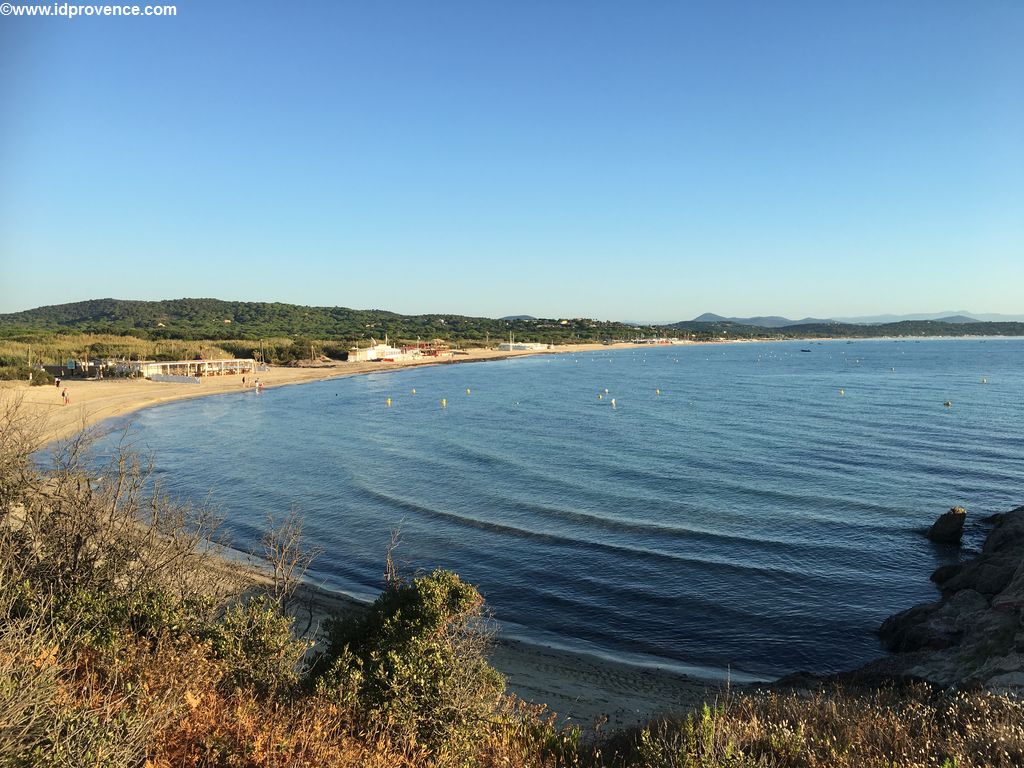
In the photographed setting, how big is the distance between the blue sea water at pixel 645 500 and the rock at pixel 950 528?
2.33 ft

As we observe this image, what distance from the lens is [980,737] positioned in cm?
773

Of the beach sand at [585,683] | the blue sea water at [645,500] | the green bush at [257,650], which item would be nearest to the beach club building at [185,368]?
the blue sea water at [645,500]

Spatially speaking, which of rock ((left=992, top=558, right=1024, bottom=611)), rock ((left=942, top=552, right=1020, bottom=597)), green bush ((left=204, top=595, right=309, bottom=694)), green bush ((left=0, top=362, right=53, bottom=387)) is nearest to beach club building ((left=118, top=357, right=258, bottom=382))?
green bush ((left=0, top=362, right=53, bottom=387))

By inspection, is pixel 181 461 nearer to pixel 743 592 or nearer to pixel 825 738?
pixel 743 592

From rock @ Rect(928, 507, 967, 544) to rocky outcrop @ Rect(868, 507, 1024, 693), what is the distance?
2273mm

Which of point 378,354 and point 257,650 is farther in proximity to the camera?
point 378,354

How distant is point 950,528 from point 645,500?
1132 cm

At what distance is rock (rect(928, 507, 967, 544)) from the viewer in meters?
23.3

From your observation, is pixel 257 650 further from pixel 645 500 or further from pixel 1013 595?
pixel 645 500

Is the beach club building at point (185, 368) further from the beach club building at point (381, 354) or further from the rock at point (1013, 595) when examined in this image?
the rock at point (1013, 595)

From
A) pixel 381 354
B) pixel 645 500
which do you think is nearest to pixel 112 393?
pixel 645 500

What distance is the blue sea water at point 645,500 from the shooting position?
721 inches

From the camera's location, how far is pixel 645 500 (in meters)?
29.3

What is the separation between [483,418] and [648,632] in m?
39.4
